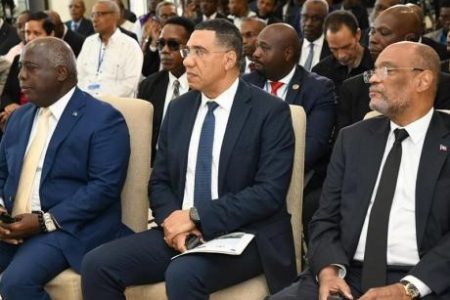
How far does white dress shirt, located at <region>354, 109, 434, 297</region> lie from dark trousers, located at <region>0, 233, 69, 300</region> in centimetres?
120

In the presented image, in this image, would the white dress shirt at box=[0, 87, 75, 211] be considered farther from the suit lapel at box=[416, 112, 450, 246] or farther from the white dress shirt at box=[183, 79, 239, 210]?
the suit lapel at box=[416, 112, 450, 246]

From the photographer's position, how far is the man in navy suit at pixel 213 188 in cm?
301

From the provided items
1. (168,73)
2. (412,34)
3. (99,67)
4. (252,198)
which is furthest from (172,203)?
(99,67)

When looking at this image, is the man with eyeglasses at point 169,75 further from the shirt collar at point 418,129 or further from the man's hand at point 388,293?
the man's hand at point 388,293

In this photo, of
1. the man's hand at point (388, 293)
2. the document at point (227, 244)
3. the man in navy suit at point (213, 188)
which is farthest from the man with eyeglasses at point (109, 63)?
the man's hand at point (388, 293)

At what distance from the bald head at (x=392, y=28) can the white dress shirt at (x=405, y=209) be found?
1.82 meters

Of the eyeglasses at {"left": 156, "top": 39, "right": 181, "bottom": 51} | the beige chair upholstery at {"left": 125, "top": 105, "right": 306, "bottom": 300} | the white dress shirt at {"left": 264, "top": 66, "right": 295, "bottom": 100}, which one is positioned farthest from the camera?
the eyeglasses at {"left": 156, "top": 39, "right": 181, "bottom": 51}

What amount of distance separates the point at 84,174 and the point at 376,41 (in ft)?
6.56

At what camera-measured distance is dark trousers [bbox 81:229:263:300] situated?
287cm

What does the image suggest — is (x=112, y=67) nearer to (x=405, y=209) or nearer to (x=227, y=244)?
(x=227, y=244)

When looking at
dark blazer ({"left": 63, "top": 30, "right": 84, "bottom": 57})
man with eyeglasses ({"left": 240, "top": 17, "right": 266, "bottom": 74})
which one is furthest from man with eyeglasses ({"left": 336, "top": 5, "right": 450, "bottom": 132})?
dark blazer ({"left": 63, "top": 30, "right": 84, "bottom": 57})

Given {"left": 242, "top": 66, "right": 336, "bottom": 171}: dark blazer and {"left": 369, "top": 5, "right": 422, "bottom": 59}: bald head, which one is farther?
{"left": 369, "top": 5, "right": 422, "bottom": 59}: bald head

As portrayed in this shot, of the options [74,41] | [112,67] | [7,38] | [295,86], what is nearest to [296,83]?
[295,86]

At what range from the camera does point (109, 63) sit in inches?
255
